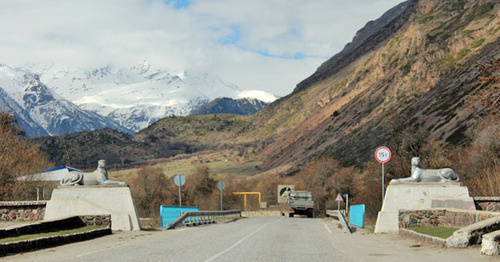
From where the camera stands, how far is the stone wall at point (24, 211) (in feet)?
82.2

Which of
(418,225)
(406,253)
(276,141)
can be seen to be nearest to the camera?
(406,253)

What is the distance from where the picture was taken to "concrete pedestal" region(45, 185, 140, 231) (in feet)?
78.2

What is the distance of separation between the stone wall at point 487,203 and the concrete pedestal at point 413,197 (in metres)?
0.58

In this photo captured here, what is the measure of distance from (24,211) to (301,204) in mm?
32885

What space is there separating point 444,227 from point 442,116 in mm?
69657

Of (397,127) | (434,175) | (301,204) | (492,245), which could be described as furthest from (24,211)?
(397,127)

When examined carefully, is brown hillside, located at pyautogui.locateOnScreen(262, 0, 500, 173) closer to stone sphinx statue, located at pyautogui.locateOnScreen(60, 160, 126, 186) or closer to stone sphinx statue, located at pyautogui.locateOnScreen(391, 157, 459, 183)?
stone sphinx statue, located at pyautogui.locateOnScreen(391, 157, 459, 183)

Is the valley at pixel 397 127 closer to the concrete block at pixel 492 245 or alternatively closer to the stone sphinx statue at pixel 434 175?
the stone sphinx statue at pixel 434 175

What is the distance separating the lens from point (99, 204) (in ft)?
78.7

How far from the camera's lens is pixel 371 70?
14862cm

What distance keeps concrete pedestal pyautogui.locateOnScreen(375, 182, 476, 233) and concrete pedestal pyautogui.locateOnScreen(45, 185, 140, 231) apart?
10.8m

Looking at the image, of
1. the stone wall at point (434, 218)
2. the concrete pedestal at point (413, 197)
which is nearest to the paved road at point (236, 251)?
the stone wall at point (434, 218)

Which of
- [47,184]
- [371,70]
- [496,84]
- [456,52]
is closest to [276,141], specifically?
[371,70]

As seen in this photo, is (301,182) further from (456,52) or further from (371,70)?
(371,70)
